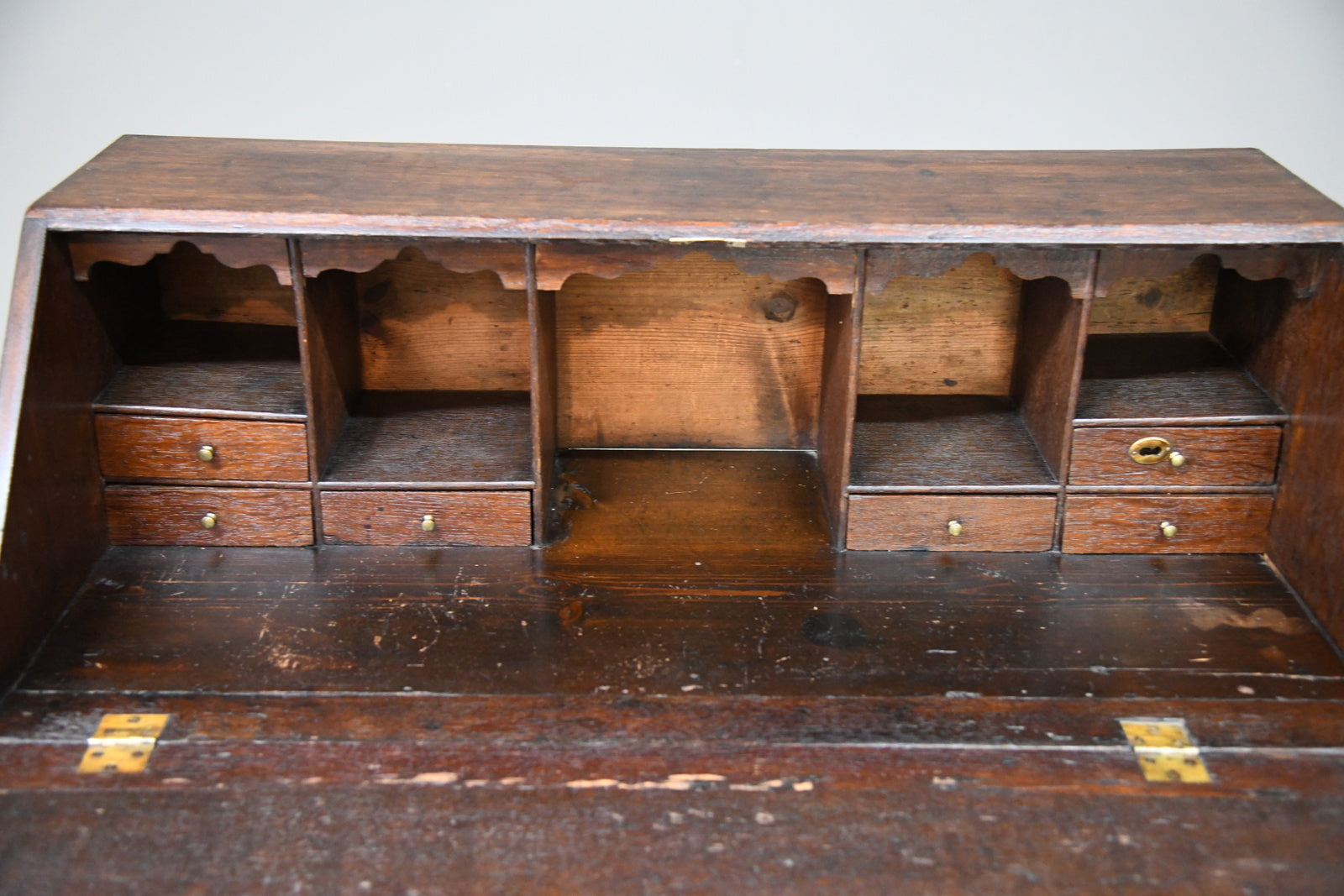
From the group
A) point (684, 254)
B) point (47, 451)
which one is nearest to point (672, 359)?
point (684, 254)

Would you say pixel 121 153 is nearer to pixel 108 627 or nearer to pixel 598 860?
pixel 108 627

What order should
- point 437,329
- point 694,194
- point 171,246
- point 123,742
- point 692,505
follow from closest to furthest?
point 123,742, point 171,246, point 694,194, point 692,505, point 437,329

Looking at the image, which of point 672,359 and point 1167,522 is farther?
point 672,359

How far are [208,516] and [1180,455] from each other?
6.10 feet

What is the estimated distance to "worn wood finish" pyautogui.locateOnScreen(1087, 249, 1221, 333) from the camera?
8.89 feet

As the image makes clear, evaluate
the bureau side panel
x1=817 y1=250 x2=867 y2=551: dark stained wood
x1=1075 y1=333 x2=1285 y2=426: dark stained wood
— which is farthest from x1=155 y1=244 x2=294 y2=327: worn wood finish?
x1=1075 y1=333 x2=1285 y2=426: dark stained wood

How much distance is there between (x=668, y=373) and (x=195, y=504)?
1012 mm

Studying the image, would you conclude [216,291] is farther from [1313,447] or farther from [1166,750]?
[1313,447]

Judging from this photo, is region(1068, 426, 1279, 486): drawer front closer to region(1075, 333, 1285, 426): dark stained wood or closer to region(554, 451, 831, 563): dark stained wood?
region(1075, 333, 1285, 426): dark stained wood

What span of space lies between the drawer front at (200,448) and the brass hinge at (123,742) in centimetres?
57

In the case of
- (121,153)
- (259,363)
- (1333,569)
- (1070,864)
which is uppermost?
(121,153)

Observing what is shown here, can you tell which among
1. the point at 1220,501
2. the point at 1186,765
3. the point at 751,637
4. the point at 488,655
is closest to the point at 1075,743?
the point at 1186,765

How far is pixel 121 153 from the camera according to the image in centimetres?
255

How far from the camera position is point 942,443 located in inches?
102
